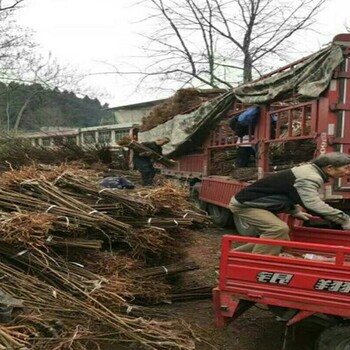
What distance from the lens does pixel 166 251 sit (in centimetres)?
587

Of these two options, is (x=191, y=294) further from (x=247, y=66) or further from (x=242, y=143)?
(x=247, y=66)

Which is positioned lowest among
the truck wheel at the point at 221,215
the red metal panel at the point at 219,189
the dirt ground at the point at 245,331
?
the dirt ground at the point at 245,331

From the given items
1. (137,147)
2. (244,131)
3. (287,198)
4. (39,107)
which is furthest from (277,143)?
(39,107)

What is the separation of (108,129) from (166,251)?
13738 mm

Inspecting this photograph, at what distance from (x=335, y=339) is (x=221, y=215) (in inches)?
259

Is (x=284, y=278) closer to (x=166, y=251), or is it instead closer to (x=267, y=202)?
(x=267, y=202)

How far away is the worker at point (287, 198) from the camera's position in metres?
4.39

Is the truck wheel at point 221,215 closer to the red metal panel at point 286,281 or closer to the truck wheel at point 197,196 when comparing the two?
the truck wheel at point 197,196

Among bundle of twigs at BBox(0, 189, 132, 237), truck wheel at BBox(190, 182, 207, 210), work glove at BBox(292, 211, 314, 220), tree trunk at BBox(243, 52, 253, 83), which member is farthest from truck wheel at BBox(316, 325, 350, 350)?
tree trunk at BBox(243, 52, 253, 83)

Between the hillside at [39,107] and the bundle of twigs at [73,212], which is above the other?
the hillside at [39,107]

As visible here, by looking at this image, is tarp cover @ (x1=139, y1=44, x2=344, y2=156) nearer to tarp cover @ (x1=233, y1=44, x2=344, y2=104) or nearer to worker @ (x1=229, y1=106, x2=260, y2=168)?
tarp cover @ (x1=233, y1=44, x2=344, y2=104)

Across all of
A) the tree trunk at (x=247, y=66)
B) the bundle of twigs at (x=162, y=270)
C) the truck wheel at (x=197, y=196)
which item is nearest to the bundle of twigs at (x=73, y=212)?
the bundle of twigs at (x=162, y=270)

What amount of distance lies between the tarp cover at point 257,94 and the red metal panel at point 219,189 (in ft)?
3.99

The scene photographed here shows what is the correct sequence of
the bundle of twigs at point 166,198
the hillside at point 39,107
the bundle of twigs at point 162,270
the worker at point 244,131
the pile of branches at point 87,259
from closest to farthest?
the pile of branches at point 87,259, the bundle of twigs at point 162,270, the bundle of twigs at point 166,198, the worker at point 244,131, the hillside at point 39,107
